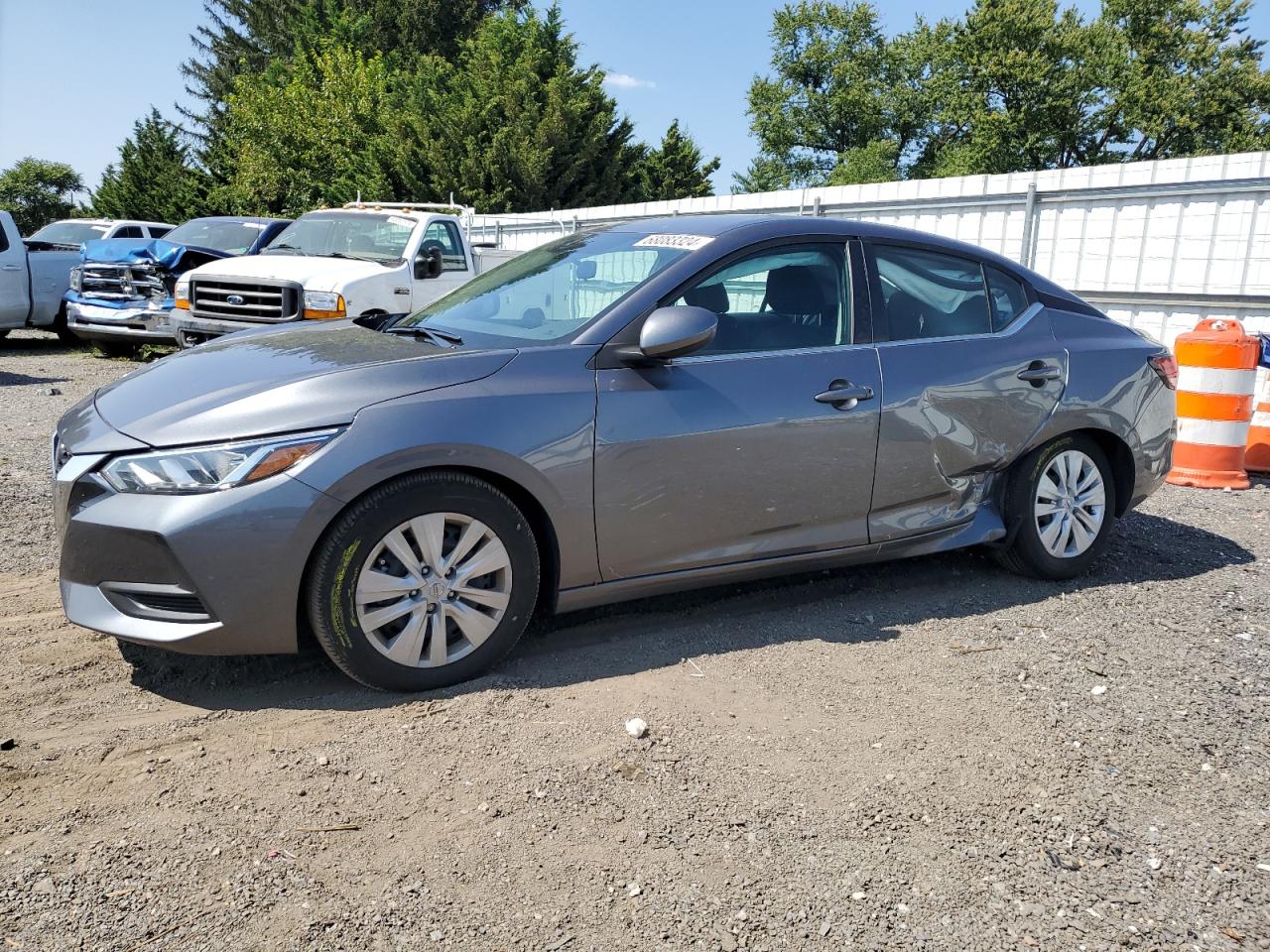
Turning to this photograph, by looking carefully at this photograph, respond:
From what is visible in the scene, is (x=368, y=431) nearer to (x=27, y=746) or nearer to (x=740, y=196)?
(x=27, y=746)

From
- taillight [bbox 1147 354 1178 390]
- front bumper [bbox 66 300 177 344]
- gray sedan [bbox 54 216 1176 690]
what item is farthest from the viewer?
front bumper [bbox 66 300 177 344]

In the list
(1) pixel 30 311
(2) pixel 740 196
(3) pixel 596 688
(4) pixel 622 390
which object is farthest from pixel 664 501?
(1) pixel 30 311

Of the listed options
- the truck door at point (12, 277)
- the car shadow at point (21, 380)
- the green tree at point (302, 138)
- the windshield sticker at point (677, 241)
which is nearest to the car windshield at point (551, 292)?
the windshield sticker at point (677, 241)

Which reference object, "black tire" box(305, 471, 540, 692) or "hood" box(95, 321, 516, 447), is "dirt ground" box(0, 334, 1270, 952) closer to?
"black tire" box(305, 471, 540, 692)

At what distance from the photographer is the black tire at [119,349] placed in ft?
45.6

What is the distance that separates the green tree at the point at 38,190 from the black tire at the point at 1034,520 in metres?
74.9

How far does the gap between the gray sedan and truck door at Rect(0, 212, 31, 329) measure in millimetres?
11923

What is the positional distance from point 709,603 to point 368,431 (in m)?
1.90

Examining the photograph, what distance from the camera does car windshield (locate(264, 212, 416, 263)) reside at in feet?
35.7

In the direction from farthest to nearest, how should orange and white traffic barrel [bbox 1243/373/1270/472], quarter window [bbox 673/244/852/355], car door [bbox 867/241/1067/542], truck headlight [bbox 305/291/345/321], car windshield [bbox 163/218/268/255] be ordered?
car windshield [bbox 163/218/268/255] < truck headlight [bbox 305/291/345/321] < orange and white traffic barrel [bbox 1243/373/1270/472] < car door [bbox 867/241/1067/542] < quarter window [bbox 673/244/852/355]

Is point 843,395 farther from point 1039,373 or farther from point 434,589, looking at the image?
point 434,589

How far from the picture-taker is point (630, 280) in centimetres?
418

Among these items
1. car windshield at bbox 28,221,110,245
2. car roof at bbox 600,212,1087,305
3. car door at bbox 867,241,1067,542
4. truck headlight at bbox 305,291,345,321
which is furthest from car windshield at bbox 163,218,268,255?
car door at bbox 867,241,1067,542

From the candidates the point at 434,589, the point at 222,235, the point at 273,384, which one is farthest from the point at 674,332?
the point at 222,235
